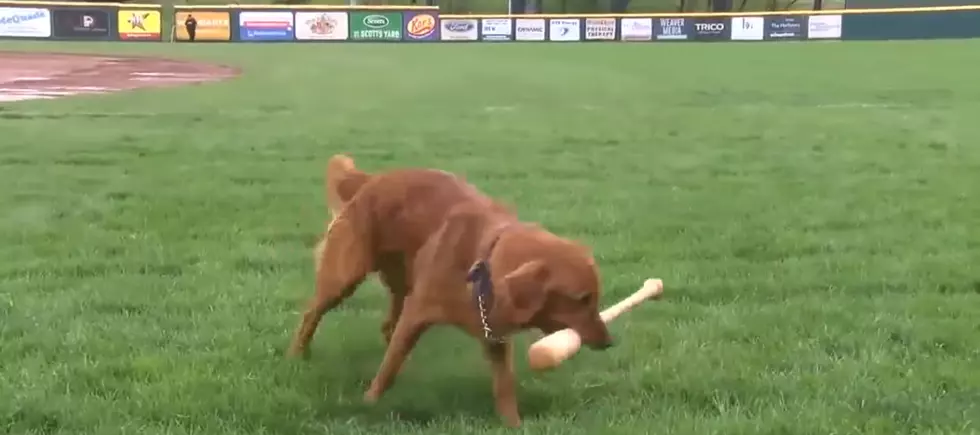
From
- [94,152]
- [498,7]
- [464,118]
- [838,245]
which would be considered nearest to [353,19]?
[498,7]

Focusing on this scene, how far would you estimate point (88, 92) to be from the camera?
56.9 ft

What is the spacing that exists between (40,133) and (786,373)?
944cm

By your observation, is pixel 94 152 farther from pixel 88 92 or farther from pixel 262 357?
pixel 88 92

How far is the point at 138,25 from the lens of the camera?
39.4 metres

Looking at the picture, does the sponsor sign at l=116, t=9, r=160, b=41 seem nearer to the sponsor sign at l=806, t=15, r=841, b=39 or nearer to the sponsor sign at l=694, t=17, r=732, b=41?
the sponsor sign at l=694, t=17, r=732, b=41

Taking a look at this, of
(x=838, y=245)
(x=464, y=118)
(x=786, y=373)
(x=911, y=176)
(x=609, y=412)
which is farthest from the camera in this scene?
(x=464, y=118)

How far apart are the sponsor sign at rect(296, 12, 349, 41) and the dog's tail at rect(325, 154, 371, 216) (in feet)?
123

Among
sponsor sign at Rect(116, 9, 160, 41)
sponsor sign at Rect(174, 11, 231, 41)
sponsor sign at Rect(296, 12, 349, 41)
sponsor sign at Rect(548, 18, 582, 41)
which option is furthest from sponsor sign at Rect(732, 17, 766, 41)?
sponsor sign at Rect(116, 9, 160, 41)

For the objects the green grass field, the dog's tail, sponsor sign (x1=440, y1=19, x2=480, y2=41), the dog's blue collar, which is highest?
sponsor sign (x1=440, y1=19, x2=480, y2=41)

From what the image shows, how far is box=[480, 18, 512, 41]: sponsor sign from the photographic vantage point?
42812 mm

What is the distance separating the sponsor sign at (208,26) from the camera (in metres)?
39.4

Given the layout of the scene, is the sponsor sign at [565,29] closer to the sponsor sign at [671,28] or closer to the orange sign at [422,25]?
the sponsor sign at [671,28]

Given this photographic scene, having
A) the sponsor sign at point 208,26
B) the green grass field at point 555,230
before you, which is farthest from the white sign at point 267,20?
the green grass field at point 555,230

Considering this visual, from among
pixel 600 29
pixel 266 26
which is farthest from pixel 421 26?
pixel 600 29
